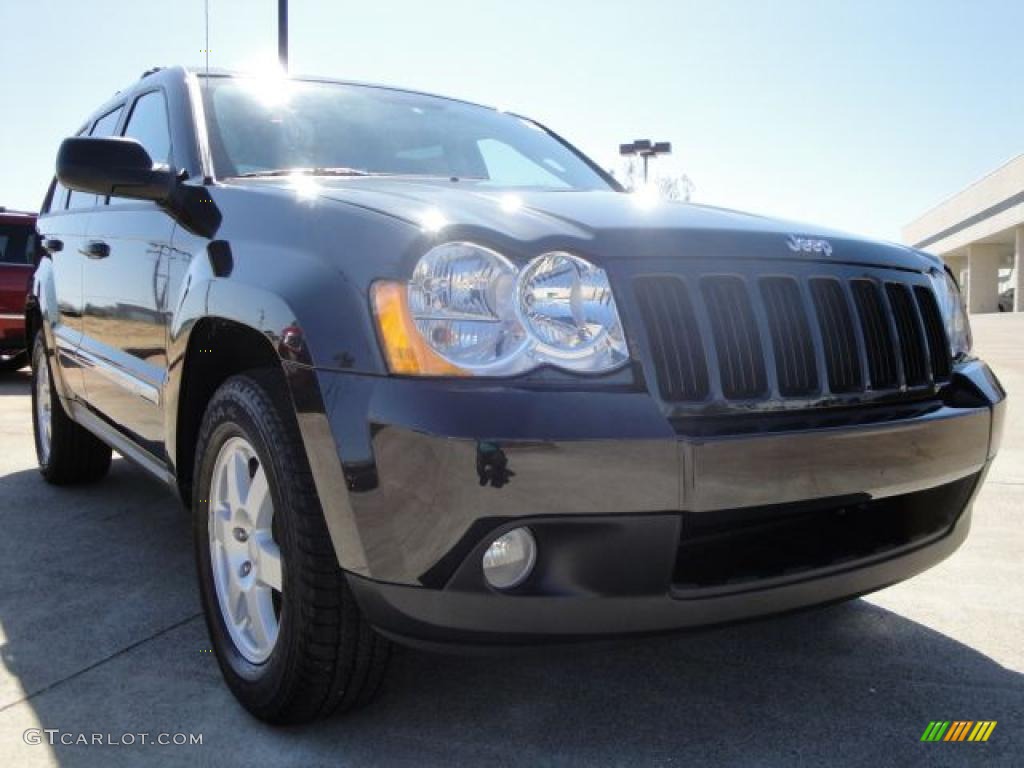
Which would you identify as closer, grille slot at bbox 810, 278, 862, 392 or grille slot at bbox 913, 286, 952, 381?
grille slot at bbox 810, 278, 862, 392

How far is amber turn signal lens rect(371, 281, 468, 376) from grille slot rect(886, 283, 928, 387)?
116cm

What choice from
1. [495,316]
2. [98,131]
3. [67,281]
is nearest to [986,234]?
[98,131]

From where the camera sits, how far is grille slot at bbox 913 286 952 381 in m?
2.46

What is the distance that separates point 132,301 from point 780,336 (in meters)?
2.11

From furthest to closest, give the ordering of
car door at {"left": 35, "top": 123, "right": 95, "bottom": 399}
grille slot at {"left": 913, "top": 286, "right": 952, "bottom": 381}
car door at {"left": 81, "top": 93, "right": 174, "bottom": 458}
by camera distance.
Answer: car door at {"left": 35, "top": 123, "right": 95, "bottom": 399} → car door at {"left": 81, "top": 93, "right": 174, "bottom": 458} → grille slot at {"left": 913, "top": 286, "right": 952, "bottom": 381}

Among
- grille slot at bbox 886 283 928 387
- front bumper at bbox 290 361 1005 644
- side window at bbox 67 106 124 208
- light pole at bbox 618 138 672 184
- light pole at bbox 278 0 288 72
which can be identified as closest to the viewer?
front bumper at bbox 290 361 1005 644

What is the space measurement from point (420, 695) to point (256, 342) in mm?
962

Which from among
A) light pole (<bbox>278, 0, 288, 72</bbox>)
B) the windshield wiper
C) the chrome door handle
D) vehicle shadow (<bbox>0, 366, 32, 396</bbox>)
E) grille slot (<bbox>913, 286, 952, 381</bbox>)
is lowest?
vehicle shadow (<bbox>0, 366, 32, 396</bbox>)

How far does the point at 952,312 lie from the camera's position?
2740mm

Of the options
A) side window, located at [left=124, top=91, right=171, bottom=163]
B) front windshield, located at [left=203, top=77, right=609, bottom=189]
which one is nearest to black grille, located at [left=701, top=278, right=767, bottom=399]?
front windshield, located at [left=203, top=77, right=609, bottom=189]

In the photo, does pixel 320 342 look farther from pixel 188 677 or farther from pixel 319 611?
pixel 188 677

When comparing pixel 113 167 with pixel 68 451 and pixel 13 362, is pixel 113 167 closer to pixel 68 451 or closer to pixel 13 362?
pixel 68 451

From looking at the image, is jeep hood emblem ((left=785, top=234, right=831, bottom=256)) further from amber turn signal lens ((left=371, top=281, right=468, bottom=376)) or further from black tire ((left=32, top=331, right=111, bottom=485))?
black tire ((left=32, top=331, right=111, bottom=485))

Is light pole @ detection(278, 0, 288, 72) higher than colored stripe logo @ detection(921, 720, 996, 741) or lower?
higher
